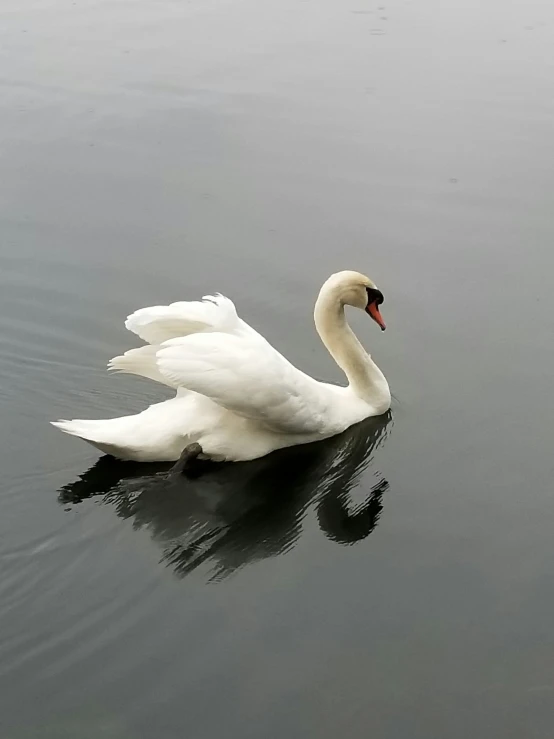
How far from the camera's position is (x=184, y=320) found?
6098mm

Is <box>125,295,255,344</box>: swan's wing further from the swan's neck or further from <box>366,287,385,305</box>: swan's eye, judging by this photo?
<box>366,287,385,305</box>: swan's eye

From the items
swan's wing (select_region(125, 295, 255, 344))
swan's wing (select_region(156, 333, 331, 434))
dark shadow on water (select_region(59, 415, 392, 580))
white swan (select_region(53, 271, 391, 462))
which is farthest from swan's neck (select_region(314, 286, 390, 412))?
swan's wing (select_region(125, 295, 255, 344))

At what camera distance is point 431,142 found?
1034cm

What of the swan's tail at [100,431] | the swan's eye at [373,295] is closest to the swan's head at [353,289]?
the swan's eye at [373,295]

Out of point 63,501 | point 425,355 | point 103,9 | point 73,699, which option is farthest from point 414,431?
point 103,9

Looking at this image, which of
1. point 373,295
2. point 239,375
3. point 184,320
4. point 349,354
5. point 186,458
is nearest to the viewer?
point 239,375

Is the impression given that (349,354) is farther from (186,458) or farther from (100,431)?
(100,431)

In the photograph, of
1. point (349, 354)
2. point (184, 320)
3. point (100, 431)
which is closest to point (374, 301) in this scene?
point (349, 354)

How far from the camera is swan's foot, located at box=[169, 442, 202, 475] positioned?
5.94m

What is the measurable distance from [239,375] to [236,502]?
709mm

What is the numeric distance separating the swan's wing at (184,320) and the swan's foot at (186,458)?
0.67 meters

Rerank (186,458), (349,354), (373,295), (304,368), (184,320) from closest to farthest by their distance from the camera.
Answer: (186,458), (184,320), (349,354), (373,295), (304,368)

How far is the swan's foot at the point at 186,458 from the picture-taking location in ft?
19.5

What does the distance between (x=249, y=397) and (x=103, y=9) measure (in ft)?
34.3
